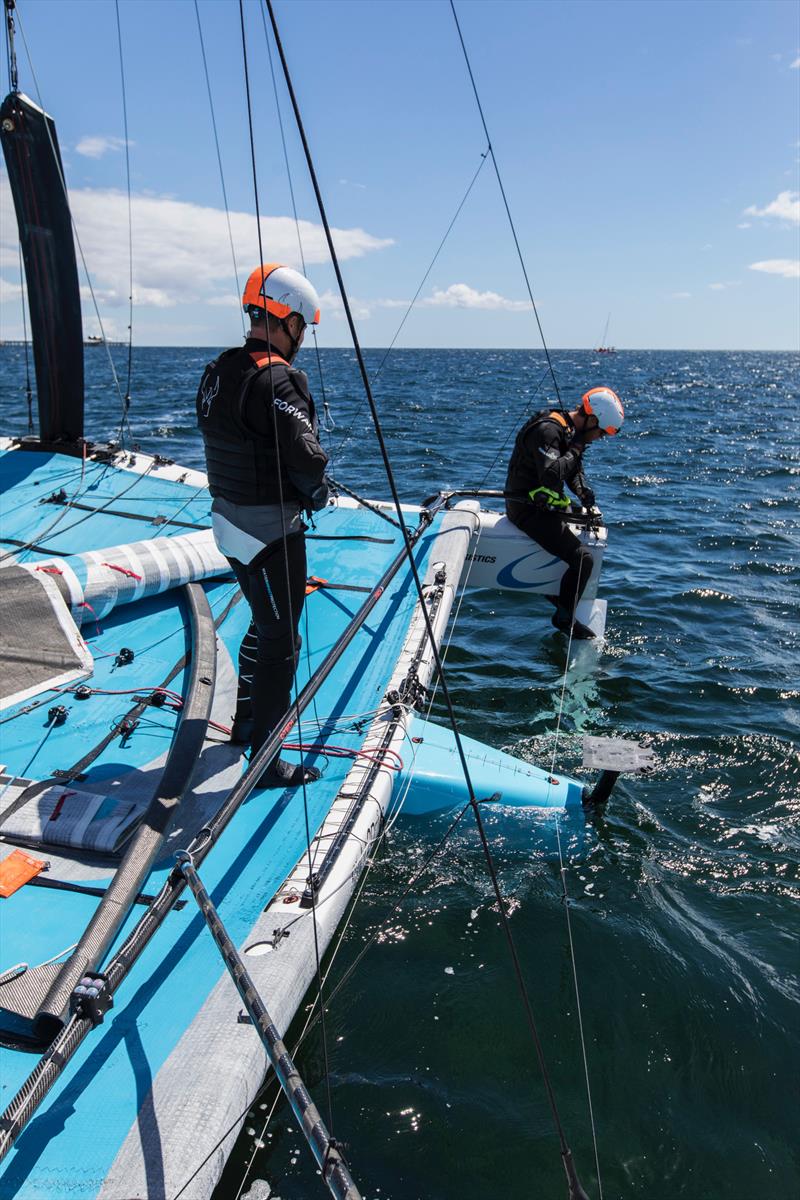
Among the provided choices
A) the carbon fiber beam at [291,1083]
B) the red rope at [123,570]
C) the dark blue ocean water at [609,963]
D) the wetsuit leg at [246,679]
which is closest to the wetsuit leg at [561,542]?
the dark blue ocean water at [609,963]

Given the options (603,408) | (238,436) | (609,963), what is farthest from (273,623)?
(603,408)

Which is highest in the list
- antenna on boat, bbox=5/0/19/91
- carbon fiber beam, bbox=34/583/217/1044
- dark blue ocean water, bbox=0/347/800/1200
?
antenna on boat, bbox=5/0/19/91

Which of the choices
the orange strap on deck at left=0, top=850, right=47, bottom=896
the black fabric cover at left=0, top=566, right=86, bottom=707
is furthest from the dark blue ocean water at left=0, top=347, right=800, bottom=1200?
the black fabric cover at left=0, top=566, right=86, bottom=707

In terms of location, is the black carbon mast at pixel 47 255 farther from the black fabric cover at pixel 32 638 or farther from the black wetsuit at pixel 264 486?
the black wetsuit at pixel 264 486

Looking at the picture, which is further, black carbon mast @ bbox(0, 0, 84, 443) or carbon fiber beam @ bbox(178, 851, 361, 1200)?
black carbon mast @ bbox(0, 0, 84, 443)

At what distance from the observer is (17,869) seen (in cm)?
271

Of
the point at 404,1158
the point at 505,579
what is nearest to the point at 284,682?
the point at 404,1158

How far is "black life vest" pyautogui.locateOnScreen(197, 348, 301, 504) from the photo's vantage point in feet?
9.21

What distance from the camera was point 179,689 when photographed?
13.1 feet

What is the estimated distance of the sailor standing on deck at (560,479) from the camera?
6.04 meters

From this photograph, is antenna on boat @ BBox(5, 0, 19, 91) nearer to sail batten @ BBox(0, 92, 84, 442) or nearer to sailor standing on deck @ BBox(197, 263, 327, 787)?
sail batten @ BBox(0, 92, 84, 442)

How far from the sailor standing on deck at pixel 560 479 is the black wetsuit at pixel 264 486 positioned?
340 cm

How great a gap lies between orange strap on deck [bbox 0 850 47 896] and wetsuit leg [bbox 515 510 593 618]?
15.5ft

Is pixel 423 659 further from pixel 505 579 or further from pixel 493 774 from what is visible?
pixel 505 579
